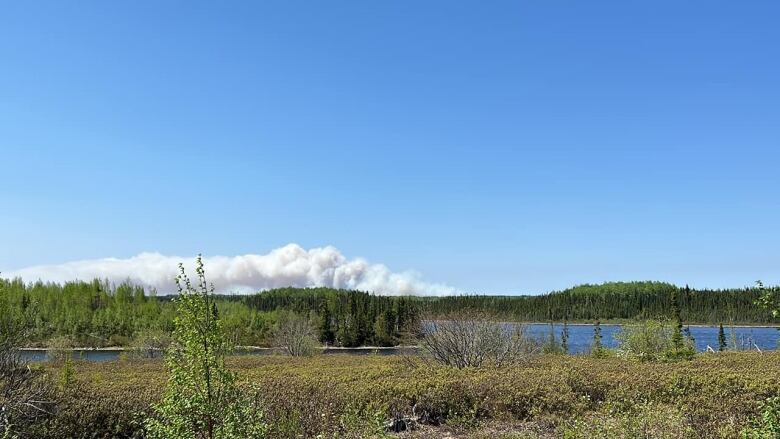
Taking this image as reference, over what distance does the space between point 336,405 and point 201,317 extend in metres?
6.64

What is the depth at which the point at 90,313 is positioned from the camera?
116m

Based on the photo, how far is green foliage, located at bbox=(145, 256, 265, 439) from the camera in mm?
6465

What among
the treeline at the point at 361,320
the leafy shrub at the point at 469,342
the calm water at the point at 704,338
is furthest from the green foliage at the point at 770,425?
the treeline at the point at 361,320

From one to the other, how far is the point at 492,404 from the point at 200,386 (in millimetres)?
8112

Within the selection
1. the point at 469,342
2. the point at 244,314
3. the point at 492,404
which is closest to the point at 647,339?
the point at 469,342

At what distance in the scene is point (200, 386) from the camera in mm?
6656

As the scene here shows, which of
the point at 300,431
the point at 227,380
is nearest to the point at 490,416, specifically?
the point at 300,431

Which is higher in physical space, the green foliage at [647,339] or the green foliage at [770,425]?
the green foliage at [770,425]

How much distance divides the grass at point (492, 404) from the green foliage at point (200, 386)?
A: 11.3 ft

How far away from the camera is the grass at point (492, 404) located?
10.7 m

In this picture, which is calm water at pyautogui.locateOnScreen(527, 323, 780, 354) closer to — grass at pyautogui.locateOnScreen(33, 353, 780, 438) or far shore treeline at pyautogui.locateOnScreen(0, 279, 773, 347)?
far shore treeline at pyautogui.locateOnScreen(0, 279, 773, 347)

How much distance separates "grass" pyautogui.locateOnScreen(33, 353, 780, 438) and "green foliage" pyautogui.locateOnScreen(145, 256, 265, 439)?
135 inches

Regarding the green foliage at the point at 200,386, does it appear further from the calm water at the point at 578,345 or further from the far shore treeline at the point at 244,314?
the far shore treeline at the point at 244,314

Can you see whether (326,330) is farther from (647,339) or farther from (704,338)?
(647,339)
